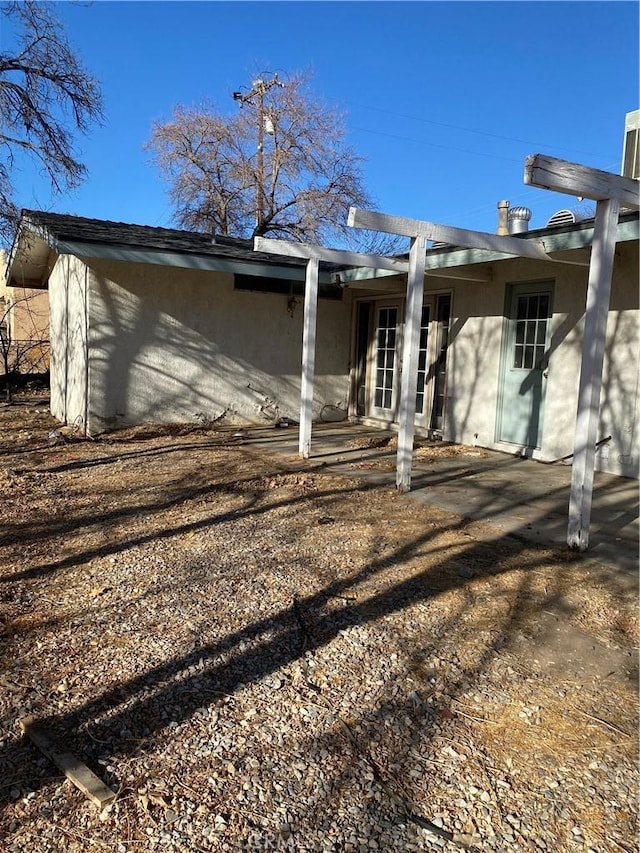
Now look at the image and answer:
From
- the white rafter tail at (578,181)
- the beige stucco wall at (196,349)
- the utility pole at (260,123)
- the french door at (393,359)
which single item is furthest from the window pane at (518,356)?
the utility pole at (260,123)

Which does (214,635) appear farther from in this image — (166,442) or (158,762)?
(166,442)

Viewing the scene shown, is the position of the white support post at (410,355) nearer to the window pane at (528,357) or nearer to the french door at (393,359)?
the window pane at (528,357)

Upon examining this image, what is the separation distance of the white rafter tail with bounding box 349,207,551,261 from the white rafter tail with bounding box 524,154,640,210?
1.88m

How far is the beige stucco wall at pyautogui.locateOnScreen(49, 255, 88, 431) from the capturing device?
959 centimetres

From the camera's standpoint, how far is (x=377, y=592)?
3.76 meters

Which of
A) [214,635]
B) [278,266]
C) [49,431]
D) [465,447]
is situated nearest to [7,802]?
[214,635]

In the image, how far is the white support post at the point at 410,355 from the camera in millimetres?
6168

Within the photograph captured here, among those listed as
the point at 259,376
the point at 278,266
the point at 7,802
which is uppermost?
the point at 278,266

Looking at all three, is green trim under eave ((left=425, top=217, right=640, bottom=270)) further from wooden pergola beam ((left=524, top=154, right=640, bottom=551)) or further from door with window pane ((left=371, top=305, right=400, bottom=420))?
door with window pane ((left=371, top=305, right=400, bottom=420))

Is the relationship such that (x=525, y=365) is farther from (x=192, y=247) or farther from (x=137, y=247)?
(x=137, y=247)

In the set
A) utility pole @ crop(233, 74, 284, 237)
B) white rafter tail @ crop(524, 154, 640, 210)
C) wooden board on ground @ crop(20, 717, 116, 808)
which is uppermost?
utility pole @ crop(233, 74, 284, 237)

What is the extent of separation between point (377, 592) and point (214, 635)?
1.06 meters

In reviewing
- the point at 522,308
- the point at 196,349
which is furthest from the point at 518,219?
the point at 196,349

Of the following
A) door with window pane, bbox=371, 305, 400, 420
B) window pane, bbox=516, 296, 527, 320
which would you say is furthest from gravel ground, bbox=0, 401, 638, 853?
door with window pane, bbox=371, 305, 400, 420
